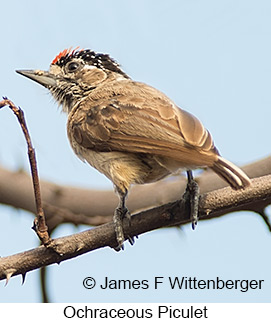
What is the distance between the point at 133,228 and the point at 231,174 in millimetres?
678

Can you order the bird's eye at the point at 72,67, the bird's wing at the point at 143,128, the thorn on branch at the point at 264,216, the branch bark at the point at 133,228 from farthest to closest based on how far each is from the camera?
the bird's eye at the point at 72,67 < the thorn on branch at the point at 264,216 < the bird's wing at the point at 143,128 < the branch bark at the point at 133,228

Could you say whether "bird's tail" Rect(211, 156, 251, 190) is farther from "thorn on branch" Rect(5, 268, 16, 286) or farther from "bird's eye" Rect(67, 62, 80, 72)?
"bird's eye" Rect(67, 62, 80, 72)

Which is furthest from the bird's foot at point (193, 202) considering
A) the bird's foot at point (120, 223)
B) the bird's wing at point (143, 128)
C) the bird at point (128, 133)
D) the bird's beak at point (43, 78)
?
the bird's beak at point (43, 78)

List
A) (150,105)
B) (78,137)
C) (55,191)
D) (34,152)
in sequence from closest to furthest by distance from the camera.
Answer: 1. (34,152)
2. (150,105)
3. (78,137)
4. (55,191)

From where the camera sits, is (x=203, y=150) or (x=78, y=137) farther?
(x=78, y=137)

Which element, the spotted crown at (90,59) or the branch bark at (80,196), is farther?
the spotted crown at (90,59)

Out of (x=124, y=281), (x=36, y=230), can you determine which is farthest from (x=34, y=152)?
(x=124, y=281)

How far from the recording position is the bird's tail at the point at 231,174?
10.7ft

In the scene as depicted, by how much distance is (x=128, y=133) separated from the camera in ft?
12.8

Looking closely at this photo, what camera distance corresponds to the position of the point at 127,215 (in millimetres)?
3662

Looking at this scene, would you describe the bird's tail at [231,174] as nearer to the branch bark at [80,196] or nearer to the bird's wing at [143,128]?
the bird's wing at [143,128]

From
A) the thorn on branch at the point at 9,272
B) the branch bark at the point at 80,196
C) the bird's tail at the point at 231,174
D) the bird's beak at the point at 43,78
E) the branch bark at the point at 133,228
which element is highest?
the bird's beak at the point at 43,78

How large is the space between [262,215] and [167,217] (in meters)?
0.68
